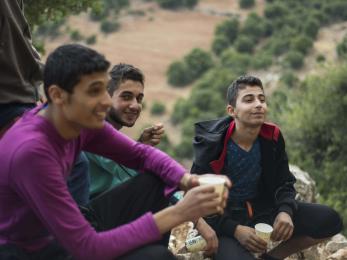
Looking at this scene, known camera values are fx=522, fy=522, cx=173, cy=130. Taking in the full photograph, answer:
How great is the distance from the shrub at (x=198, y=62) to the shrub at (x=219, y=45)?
2635 millimetres

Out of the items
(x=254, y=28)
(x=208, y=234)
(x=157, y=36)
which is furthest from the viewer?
(x=157, y=36)

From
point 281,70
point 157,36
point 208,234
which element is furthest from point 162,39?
point 208,234

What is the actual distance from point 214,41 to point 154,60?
631cm

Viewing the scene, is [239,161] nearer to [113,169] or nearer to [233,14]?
[113,169]

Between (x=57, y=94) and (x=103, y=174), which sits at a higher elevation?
(x=57, y=94)

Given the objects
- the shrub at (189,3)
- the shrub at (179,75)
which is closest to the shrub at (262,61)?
the shrub at (179,75)

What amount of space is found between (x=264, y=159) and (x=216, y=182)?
121 cm

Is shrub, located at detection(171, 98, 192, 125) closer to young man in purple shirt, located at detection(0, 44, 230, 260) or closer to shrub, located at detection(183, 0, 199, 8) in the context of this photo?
shrub, located at detection(183, 0, 199, 8)

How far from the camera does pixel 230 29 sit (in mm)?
53344

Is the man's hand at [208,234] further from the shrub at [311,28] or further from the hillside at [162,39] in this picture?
the shrub at [311,28]

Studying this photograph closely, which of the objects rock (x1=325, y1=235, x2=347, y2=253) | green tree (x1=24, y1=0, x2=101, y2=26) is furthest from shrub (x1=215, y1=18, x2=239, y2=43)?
rock (x1=325, y1=235, x2=347, y2=253)

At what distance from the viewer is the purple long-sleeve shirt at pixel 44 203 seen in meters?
2.04

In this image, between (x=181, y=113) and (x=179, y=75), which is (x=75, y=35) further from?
(x=181, y=113)

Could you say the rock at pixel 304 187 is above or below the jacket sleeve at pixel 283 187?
below
